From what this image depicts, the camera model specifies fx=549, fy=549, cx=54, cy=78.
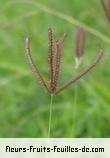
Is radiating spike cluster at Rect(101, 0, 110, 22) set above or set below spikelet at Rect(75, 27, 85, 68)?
above

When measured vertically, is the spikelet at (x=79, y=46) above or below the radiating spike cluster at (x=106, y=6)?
below

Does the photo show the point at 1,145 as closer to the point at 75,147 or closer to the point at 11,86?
the point at 75,147

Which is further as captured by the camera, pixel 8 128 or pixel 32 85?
pixel 32 85

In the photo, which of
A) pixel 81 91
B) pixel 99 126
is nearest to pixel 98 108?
pixel 99 126

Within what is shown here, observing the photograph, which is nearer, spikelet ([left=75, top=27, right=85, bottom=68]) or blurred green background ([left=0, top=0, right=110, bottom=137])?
spikelet ([left=75, top=27, right=85, bottom=68])

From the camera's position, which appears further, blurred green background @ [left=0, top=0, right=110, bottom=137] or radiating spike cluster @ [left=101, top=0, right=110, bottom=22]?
blurred green background @ [left=0, top=0, right=110, bottom=137]

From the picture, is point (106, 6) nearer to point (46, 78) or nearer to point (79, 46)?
point (79, 46)

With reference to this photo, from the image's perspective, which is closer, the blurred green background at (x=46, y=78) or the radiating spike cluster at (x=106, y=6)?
the radiating spike cluster at (x=106, y=6)

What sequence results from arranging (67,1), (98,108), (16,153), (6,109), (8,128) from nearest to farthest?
1. (16,153)
2. (98,108)
3. (8,128)
4. (6,109)
5. (67,1)
